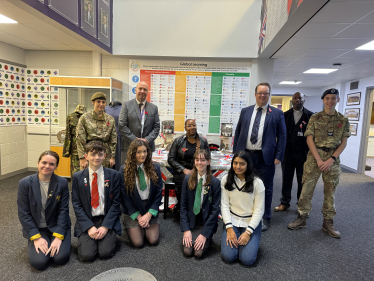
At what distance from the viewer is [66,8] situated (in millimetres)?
2891

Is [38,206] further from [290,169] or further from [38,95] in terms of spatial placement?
[38,95]

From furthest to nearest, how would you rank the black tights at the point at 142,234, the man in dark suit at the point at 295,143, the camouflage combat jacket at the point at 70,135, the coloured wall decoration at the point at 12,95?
the coloured wall decoration at the point at 12,95 → the camouflage combat jacket at the point at 70,135 → the man in dark suit at the point at 295,143 → the black tights at the point at 142,234

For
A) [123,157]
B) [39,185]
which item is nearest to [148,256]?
[39,185]

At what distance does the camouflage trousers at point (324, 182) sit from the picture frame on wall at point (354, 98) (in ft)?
14.3

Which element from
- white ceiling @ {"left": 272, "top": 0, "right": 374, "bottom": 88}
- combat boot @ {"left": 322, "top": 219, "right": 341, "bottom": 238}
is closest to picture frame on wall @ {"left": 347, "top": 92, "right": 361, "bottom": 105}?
white ceiling @ {"left": 272, "top": 0, "right": 374, "bottom": 88}

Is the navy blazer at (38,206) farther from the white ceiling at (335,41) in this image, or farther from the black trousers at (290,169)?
the white ceiling at (335,41)

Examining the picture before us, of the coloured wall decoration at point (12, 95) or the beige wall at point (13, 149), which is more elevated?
the coloured wall decoration at point (12, 95)

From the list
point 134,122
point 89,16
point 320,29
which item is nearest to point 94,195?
point 134,122

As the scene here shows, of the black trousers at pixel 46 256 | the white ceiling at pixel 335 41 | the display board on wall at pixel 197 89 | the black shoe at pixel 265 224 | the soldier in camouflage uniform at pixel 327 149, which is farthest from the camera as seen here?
the display board on wall at pixel 197 89

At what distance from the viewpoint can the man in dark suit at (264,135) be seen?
2416 millimetres

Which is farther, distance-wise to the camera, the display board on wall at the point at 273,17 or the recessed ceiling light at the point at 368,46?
the recessed ceiling light at the point at 368,46

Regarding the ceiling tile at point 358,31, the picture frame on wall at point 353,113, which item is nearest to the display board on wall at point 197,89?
the ceiling tile at point 358,31

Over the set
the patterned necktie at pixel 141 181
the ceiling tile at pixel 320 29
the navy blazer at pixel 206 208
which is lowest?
the navy blazer at pixel 206 208

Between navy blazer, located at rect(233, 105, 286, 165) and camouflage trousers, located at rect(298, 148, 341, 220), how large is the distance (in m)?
0.36
